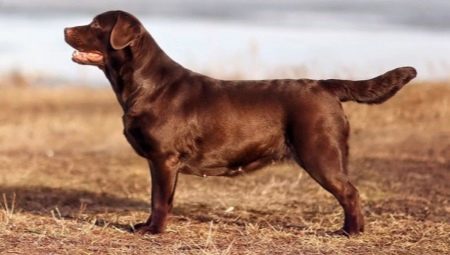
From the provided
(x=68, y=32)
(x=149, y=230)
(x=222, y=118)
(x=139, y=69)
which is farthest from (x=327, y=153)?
(x=68, y=32)

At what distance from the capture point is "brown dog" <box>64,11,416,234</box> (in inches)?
306

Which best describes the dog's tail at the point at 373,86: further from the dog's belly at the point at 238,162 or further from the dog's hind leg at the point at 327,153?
the dog's belly at the point at 238,162

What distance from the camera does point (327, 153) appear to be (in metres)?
7.72

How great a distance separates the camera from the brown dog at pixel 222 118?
7773mm

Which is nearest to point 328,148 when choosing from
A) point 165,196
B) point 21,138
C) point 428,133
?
point 165,196

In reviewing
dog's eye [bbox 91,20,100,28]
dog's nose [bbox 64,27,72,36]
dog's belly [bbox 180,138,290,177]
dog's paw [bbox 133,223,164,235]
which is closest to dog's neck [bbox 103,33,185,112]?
dog's eye [bbox 91,20,100,28]

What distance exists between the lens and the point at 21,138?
61.7 ft

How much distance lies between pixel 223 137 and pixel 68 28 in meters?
1.65

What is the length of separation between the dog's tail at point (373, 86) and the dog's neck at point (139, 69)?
1.35 meters

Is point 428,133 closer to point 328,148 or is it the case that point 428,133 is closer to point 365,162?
point 365,162

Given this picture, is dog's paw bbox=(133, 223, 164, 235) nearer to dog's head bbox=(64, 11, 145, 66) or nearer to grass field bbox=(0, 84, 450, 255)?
grass field bbox=(0, 84, 450, 255)

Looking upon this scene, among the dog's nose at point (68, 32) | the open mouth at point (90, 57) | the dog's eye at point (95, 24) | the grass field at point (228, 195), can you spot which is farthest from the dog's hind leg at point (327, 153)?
the dog's nose at point (68, 32)

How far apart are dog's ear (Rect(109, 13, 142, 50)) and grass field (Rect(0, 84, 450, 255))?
1.54 m

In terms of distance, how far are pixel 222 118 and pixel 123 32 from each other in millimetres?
1091
